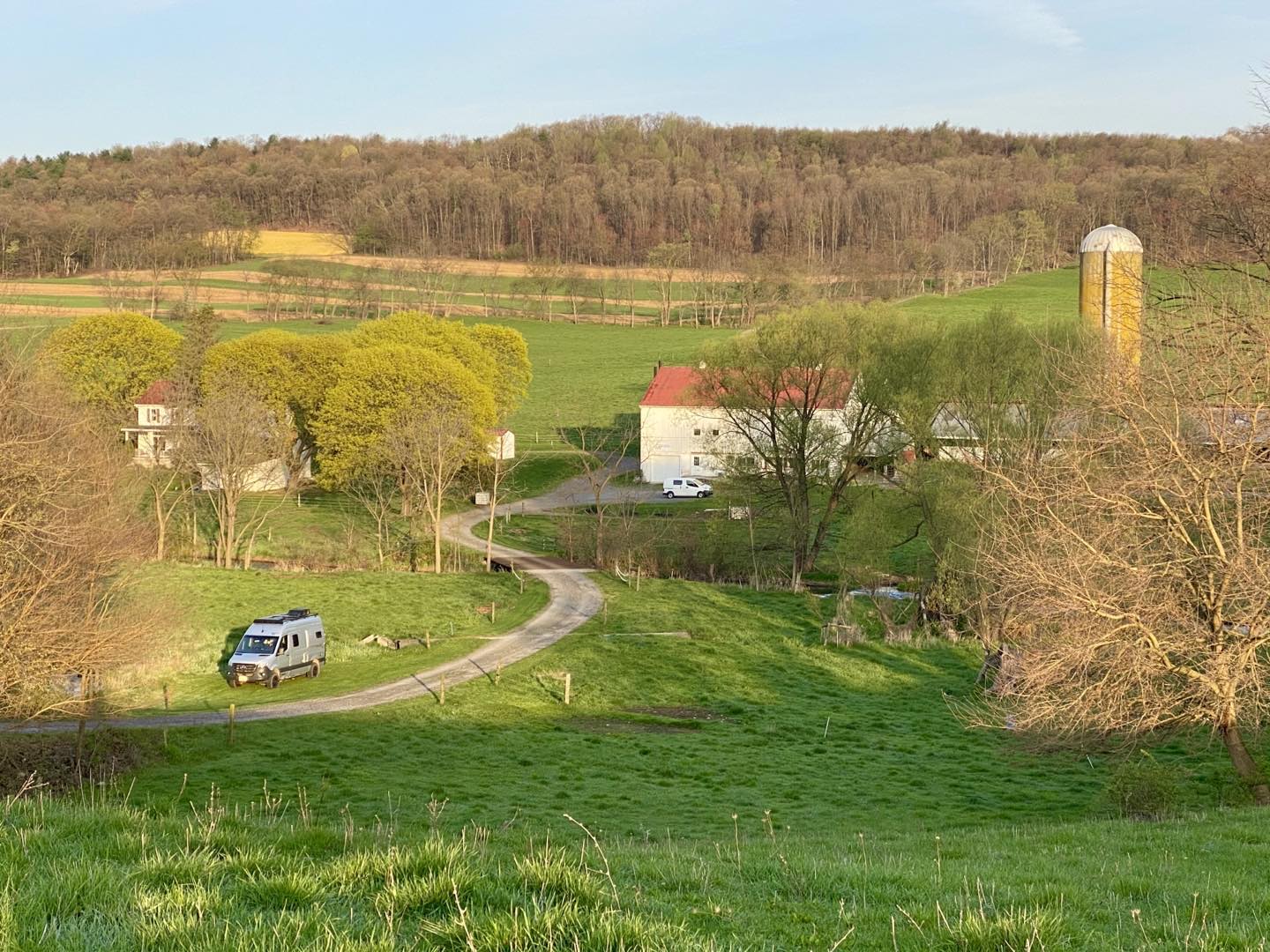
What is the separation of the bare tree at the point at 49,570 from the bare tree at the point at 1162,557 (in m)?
16.8

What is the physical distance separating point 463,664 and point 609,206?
148m

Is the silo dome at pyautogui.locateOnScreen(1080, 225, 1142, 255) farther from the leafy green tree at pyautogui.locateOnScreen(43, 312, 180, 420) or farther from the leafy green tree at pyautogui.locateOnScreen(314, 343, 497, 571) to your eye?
the leafy green tree at pyautogui.locateOnScreen(43, 312, 180, 420)

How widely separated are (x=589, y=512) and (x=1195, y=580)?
4519cm

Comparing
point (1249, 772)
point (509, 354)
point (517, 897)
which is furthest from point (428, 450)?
point (517, 897)

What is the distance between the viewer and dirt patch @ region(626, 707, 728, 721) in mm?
33281

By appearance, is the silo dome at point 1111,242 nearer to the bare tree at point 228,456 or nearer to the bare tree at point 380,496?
the bare tree at point 380,496

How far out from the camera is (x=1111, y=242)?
63500 mm

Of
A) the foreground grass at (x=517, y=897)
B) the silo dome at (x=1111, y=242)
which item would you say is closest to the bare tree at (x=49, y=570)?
the foreground grass at (x=517, y=897)

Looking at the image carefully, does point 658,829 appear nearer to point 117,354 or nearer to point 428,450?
point 428,450

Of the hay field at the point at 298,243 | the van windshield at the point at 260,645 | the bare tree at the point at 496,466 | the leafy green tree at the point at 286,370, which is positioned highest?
the hay field at the point at 298,243

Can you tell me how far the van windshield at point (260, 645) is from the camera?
34.9 m

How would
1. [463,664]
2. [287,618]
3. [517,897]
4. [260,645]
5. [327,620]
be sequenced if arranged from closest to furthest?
[517,897], [260,645], [287,618], [463,664], [327,620]

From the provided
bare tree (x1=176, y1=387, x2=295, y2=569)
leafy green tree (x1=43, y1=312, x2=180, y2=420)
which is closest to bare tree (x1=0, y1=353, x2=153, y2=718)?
bare tree (x1=176, y1=387, x2=295, y2=569)

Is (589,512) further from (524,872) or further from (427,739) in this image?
(524,872)
